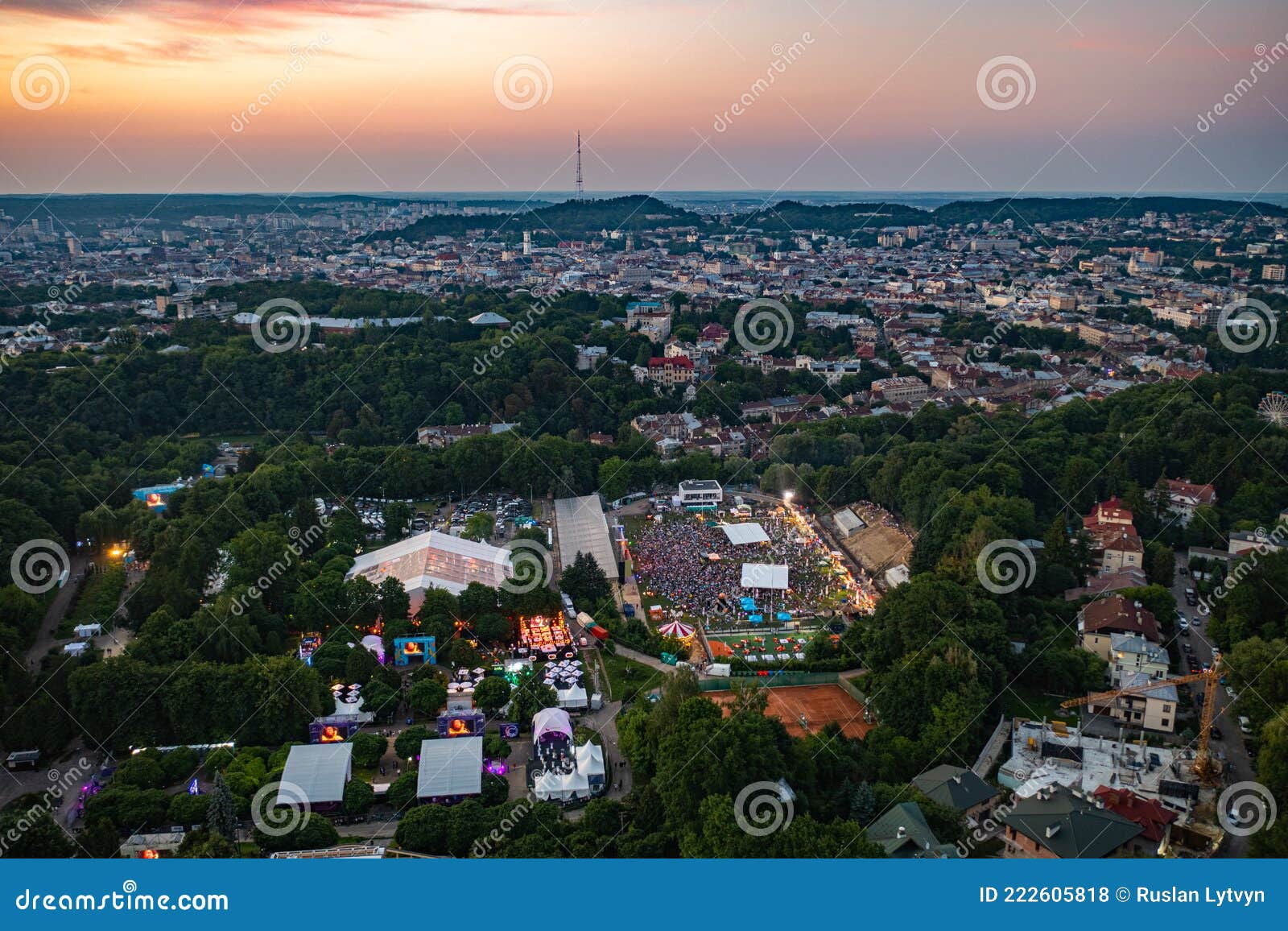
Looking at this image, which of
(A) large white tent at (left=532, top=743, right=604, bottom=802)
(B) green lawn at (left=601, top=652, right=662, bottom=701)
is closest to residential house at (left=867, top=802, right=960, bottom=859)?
(A) large white tent at (left=532, top=743, right=604, bottom=802)

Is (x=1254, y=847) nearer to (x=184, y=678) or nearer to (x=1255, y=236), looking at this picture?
(x=184, y=678)

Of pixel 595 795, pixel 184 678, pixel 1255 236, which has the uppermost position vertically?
pixel 1255 236

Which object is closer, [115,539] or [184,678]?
[184,678]

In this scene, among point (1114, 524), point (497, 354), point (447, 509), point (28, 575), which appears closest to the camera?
point (28, 575)

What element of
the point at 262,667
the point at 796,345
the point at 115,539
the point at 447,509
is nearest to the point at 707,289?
the point at 796,345

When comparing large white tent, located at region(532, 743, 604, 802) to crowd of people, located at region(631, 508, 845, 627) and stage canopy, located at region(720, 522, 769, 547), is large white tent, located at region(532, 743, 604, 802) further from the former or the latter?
stage canopy, located at region(720, 522, 769, 547)

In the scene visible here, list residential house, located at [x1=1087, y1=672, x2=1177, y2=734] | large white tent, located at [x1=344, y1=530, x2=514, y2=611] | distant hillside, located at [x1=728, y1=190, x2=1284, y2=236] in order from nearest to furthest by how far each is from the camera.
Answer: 1. residential house, located at [x1=1087, y1=672, x2=1177, y2=734]
2. large white tent, located at [x1=344, y1=530, x2=514, y2=611]
3. distant hillside, located at [x1=728, y1=190, x2=1284, y2=236]
